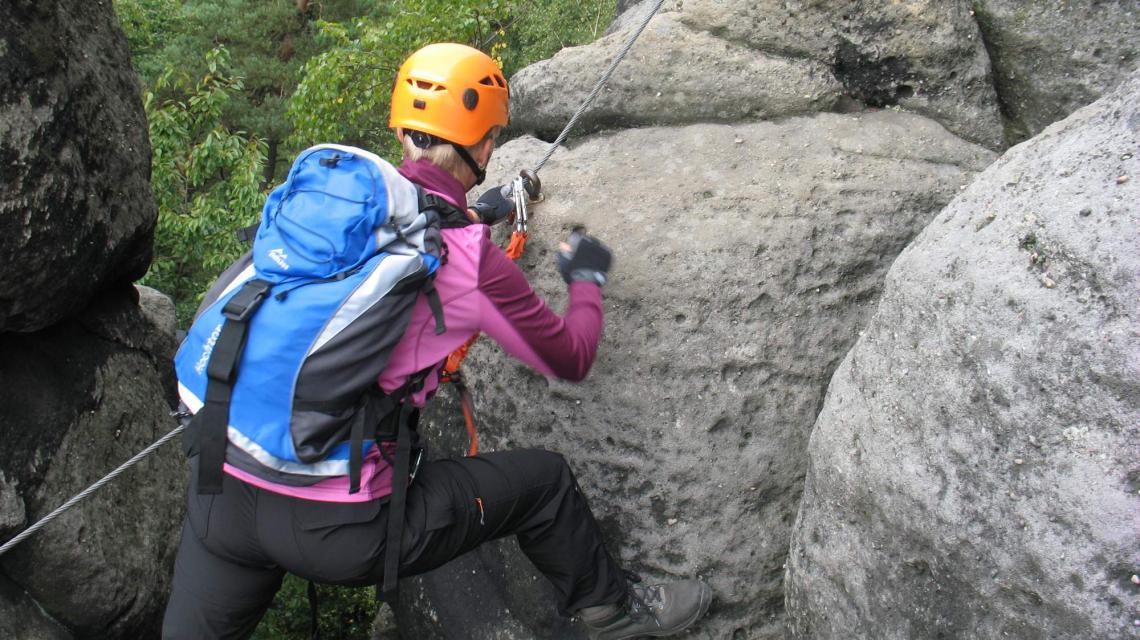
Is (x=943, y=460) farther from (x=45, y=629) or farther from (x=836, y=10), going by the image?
(x=45, y=629)

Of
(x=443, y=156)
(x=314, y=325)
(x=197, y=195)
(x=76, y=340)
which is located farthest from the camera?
(x=197, y=195)

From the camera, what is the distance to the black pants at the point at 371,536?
10.3 ft

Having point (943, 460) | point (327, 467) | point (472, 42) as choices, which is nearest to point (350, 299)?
point (327, 467)

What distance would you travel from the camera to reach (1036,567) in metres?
2.62

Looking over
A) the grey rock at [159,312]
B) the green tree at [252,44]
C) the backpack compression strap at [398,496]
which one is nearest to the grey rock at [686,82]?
the backpack compression strap at [398,496]

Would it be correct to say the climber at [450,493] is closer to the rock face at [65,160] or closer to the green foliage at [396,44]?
the rock face at [65,160]

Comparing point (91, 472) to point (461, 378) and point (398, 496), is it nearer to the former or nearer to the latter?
point (461, 378)

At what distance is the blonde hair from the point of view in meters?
3.48

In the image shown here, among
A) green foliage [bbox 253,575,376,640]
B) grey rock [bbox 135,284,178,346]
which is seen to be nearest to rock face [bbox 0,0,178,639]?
grey rock [bbox 135,284,178,346]

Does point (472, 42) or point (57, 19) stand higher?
point (57, 19)

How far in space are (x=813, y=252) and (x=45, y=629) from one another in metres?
3.76

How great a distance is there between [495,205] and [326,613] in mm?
3606

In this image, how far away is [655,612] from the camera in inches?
153

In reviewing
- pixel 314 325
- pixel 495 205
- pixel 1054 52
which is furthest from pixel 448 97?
pixel 1054 52
